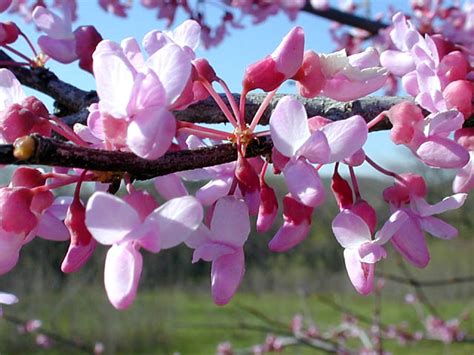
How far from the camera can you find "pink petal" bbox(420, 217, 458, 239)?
2.10 feet

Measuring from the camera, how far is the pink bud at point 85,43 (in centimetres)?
89

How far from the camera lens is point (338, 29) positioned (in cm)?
376

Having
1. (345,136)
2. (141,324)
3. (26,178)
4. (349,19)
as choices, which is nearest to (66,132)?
(26,178)

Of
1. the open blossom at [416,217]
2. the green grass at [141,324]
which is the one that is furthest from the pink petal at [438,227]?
the green grass at [141,324]

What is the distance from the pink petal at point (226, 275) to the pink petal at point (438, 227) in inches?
8.2

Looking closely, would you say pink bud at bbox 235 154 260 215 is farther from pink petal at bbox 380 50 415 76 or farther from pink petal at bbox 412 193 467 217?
pink petal at bbox 380 50 415 76

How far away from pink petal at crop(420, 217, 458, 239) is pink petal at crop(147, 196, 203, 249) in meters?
0.29

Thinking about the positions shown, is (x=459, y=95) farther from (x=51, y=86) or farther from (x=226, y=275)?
(x=51, y=86)

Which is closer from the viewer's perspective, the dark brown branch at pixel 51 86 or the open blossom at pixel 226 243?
the open blossom at pixel 226 243

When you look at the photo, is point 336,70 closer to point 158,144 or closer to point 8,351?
point 158,144

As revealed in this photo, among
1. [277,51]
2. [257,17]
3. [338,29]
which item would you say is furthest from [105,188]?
[338,29]

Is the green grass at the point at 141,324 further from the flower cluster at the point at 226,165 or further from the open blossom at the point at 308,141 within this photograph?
the open blossom at the point at 308,141

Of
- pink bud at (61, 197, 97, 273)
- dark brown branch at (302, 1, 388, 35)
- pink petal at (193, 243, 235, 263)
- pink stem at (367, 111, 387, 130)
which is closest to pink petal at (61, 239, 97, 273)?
pink bud at (61, 197, 97, 273)

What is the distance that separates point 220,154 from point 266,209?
95 mm
